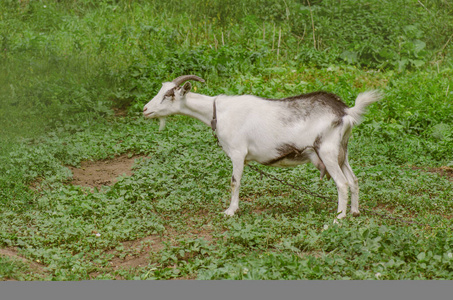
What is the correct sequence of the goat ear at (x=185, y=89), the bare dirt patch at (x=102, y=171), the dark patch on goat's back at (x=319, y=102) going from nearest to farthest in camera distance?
the dark patch on goat's back at (x=319, y=102), the goat ear at (x=185, y=89), the bare dirt patch at (x=102, y=171)

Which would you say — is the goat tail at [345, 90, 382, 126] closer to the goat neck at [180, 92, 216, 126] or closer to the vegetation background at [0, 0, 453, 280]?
the vegetation background at [0, 0, 453, 280]

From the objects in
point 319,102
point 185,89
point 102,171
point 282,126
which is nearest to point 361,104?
point 319,102

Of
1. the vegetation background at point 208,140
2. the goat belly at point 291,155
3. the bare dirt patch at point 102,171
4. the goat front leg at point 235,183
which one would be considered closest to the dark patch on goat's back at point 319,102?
the goat belly at point 291,155

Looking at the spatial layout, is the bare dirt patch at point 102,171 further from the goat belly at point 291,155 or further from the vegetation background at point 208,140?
the goat belly at point 291,155

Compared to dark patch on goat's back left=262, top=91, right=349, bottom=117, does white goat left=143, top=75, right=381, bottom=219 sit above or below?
below

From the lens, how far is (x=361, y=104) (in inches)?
262

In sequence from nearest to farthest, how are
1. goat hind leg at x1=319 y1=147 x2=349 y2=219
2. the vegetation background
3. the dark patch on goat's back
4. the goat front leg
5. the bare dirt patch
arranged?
the vegetation background < goat hind leg at x1=319 y1=147 x2=349 y2=219 < the dark patch on goat's back < the goat front leg < the bare dirt patch

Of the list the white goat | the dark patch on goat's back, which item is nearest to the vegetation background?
the white goat

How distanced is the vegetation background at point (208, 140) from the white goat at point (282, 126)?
0.53 meters

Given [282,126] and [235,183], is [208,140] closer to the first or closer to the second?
[235,183]

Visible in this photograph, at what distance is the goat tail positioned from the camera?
6.64 meters

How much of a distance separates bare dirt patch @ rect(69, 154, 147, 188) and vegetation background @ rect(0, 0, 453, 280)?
6.3 inches

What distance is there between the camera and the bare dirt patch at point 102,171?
8.58 meters

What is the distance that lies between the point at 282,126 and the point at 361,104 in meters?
0.85
